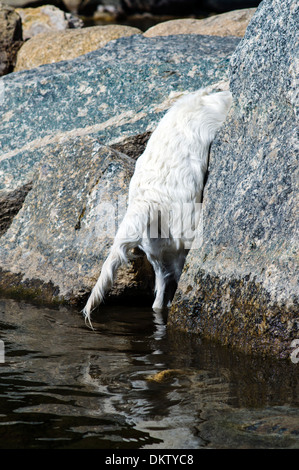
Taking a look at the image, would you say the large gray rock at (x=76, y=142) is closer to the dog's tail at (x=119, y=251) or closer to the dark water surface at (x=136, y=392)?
the dog's tail at (x=119, y=251)

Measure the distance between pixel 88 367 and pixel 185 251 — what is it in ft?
4.37

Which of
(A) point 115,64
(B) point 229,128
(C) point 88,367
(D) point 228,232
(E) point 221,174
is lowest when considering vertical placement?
(C) point 88,367

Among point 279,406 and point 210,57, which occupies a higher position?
point 210,57

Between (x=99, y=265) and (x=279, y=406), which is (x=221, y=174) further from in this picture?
(x=279, y=406)

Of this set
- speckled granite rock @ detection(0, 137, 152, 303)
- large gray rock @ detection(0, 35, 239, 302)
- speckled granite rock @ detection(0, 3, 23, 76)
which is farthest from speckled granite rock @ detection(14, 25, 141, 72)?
speckled granite rock @ detection(0, 137, 152, 303)

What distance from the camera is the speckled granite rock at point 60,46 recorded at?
8.67 m

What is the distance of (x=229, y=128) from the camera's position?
384 cm

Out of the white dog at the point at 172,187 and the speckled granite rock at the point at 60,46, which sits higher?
the speckled granite rock at the point at 60,46

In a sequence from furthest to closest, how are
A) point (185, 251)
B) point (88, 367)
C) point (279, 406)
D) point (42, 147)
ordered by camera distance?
1. point (42, 147)
2. point (185, 251)
3. point (88, 367)
4. point (279, 406)

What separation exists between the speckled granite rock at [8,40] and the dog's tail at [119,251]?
A: 6.10 m

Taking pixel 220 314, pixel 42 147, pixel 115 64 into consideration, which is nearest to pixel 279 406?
pixel 220 314

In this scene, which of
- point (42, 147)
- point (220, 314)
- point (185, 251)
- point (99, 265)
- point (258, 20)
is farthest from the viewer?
point (42, 147)

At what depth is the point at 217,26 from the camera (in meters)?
8.96

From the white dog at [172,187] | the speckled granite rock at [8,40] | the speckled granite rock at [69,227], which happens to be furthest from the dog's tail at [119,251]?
the speckled granite rock at [8,40]
